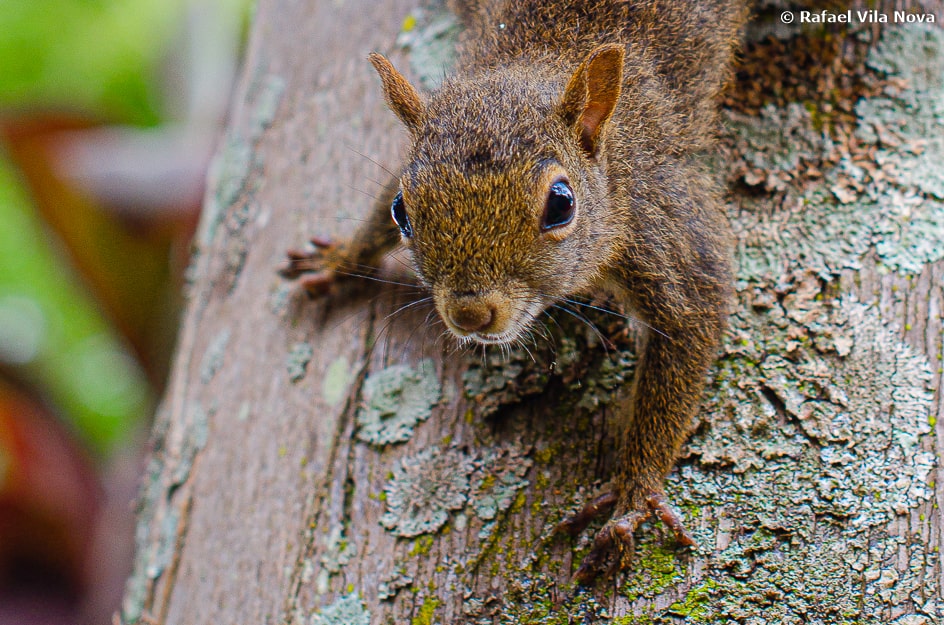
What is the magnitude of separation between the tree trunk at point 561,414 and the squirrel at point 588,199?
0.09 meters

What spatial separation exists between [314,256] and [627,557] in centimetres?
157

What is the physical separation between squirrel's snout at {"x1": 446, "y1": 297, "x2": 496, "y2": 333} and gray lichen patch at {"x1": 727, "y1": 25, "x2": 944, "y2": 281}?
940 millimetres

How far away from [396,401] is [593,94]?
113 centimetres

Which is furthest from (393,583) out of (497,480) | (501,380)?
(501,380)

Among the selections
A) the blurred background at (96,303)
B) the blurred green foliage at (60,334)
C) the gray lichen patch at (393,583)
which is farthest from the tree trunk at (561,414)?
the blurred green foliage at (60,334)

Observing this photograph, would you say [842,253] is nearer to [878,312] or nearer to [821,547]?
[878,312]

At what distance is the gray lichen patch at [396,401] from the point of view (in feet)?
8.14

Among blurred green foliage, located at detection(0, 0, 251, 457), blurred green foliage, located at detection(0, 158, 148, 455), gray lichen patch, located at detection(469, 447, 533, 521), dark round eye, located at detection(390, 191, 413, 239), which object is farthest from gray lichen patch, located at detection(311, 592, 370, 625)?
blurred green foliage, located at detection(0, 158, 148, 455)

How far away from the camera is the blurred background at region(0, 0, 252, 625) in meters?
5.31

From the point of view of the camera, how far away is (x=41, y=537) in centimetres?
544

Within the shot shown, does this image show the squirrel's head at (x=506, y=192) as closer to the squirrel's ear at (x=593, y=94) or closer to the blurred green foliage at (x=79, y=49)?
the squirrel's ear at (x=593, y=94)

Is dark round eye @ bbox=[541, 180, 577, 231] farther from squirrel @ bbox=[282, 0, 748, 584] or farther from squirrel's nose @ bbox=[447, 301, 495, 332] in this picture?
squirrel's nose @ bbox=[447, 301, 495, 332]

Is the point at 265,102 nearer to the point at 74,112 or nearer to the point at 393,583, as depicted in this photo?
the point at 393,583

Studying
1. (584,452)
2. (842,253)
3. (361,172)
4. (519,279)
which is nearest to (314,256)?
(361,172)
